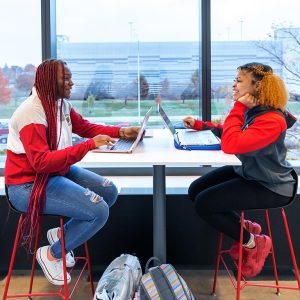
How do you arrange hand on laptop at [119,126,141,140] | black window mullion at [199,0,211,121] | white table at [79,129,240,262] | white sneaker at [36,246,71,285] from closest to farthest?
white table at [79,129,240,262]
white sneaker at [36,246,71,285]
hand on laptop at [119,126,141,140]
black window mullion at [199,0,211,121]

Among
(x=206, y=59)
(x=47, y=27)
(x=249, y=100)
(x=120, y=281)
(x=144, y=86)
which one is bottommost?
(x=120, y=281)

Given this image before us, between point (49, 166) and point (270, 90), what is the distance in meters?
0.99

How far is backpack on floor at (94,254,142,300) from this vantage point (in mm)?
2109

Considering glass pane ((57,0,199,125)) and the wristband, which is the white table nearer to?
the wristband

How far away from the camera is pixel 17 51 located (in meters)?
3.27

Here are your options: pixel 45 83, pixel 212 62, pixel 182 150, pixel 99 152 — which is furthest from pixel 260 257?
pixel 212 62

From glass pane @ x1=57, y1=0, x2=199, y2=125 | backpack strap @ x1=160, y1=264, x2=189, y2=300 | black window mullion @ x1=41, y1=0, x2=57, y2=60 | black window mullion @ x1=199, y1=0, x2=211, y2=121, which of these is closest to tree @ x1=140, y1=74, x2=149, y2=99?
glass pane @ x1=57, y1=0, x2=199, y2=125

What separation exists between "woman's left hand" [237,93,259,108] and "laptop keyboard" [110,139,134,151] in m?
0.56

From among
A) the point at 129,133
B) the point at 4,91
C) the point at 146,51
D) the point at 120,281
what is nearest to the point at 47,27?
the point at 4,91

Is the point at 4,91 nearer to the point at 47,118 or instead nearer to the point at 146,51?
the point at 146,51

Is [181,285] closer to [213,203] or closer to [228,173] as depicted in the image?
[213,203]

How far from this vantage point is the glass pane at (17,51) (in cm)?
324

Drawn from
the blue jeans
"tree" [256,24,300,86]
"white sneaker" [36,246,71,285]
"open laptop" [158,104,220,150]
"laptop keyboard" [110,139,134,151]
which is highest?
"tree" [256,24,300,86]

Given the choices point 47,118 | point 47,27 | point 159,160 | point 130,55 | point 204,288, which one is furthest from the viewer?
point 130,55
